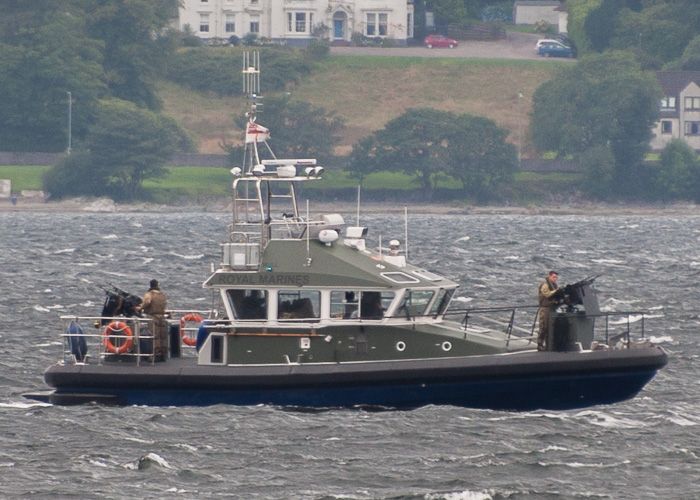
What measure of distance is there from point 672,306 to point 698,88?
438 ft

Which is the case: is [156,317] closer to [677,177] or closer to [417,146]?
[417,146]

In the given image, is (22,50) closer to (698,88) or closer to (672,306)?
(698,88)

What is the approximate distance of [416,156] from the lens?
146000mm

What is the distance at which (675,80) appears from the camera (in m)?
171

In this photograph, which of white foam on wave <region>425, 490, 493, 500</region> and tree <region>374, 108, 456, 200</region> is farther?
tree <region>374, 108, 456, 200</region>

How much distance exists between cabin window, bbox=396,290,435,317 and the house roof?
492 feet

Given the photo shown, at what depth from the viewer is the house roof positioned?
170 metres

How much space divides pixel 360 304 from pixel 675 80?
502 feet

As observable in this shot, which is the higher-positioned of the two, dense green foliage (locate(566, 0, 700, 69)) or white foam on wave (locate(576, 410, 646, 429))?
dense green foliage (locate(566, 0, 700, 69))

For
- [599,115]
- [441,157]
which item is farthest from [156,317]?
[599,115]

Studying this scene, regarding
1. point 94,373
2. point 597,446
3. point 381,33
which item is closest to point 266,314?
point 94,373

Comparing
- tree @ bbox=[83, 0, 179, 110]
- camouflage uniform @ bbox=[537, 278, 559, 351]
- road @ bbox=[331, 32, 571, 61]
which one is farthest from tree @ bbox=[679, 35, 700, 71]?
camouflage uniform @ bbox=[537, 278, 559, 351]

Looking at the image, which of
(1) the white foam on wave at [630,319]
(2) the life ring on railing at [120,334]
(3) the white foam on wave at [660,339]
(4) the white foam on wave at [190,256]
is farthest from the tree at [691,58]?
(2) the life ring on railing at [120,334]

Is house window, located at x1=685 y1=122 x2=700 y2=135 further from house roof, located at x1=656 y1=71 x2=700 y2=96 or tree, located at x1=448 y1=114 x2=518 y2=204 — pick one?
tree, located at x1=448 y1=114 x2=518 y2=204
